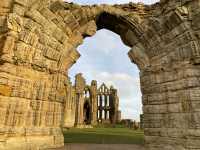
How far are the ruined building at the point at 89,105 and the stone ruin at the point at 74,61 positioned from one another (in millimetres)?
28934

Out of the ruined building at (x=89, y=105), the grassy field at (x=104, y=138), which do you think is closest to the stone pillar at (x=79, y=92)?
the ruined building at (x=89, y=105)

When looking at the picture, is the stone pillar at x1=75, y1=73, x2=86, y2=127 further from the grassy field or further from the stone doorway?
the grassy field

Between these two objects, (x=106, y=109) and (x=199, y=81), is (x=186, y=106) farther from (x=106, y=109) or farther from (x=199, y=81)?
Result: (x=106, y=109)

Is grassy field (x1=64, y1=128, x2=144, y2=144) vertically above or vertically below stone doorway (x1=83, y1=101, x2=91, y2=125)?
below

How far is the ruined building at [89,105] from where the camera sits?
3888cm

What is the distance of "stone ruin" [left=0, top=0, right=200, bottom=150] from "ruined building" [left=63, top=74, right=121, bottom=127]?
94.9 ft

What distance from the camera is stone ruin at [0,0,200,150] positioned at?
19.8 ft

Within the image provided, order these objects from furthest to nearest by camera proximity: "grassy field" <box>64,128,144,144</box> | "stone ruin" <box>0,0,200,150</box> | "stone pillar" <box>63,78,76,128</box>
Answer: "stone pillar" <box>63,78,76,128</box>
"grassy field" <box>64,128,144,144</box>
"stone ruin" <box>0,0,200,150</box>

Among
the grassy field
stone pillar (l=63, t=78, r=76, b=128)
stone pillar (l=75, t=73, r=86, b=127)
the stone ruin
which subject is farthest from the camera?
stone pillar (l=75, t=73, r=86, b=127)

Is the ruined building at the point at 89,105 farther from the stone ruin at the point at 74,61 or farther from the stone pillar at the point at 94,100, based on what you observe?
the stone ruin at the point at 74,61

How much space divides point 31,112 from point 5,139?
115cm

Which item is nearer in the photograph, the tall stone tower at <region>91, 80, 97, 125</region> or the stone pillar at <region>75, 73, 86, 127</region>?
the stone pillar at <region>75, 73, 86, 127</region>

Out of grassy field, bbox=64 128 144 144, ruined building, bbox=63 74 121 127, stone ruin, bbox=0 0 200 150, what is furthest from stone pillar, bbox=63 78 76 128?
stone ruin, bbox=0 0 200 150

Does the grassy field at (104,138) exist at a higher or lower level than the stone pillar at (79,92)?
lower
